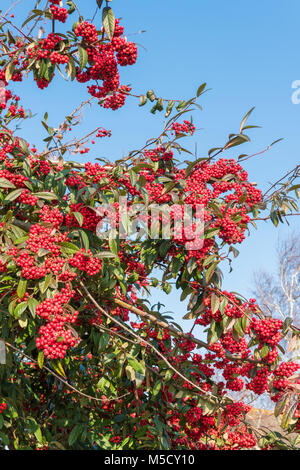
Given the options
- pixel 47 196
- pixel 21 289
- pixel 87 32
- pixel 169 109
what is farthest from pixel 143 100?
pixel 21 289

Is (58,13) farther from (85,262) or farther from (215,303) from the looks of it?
(215,303)

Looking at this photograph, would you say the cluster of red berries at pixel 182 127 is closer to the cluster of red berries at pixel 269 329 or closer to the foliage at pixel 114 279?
the foliage at pixel 114 279

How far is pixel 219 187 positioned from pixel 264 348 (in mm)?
1292

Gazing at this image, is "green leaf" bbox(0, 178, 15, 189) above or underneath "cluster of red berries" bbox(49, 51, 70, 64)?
underneath

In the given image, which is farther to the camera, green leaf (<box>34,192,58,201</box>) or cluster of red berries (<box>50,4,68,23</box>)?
green leaf (<box>34,192,58,201</box>)

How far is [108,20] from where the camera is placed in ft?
9.71

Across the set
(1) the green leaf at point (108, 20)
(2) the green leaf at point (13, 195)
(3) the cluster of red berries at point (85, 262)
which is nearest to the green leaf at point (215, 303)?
(3) the cluster of red berries at point (85, 262)

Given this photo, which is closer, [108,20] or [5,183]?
[108,20]

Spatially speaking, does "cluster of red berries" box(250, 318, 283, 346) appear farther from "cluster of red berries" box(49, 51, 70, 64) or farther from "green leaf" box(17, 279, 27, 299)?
"cluster of red berries" box(49, 51, 70, 64)

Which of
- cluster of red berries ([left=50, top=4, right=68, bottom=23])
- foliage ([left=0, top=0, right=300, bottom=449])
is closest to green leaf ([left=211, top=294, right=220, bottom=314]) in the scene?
foliage ([left=0, top=0, right=300, bottom=449])

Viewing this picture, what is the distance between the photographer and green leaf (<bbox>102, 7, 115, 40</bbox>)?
9.68 feet

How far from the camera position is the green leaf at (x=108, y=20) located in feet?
9.68

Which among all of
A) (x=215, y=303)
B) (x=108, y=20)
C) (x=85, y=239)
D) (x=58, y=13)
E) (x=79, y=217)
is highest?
(x=58, y=13)

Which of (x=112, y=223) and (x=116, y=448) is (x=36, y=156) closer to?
(x=112, y=223)
